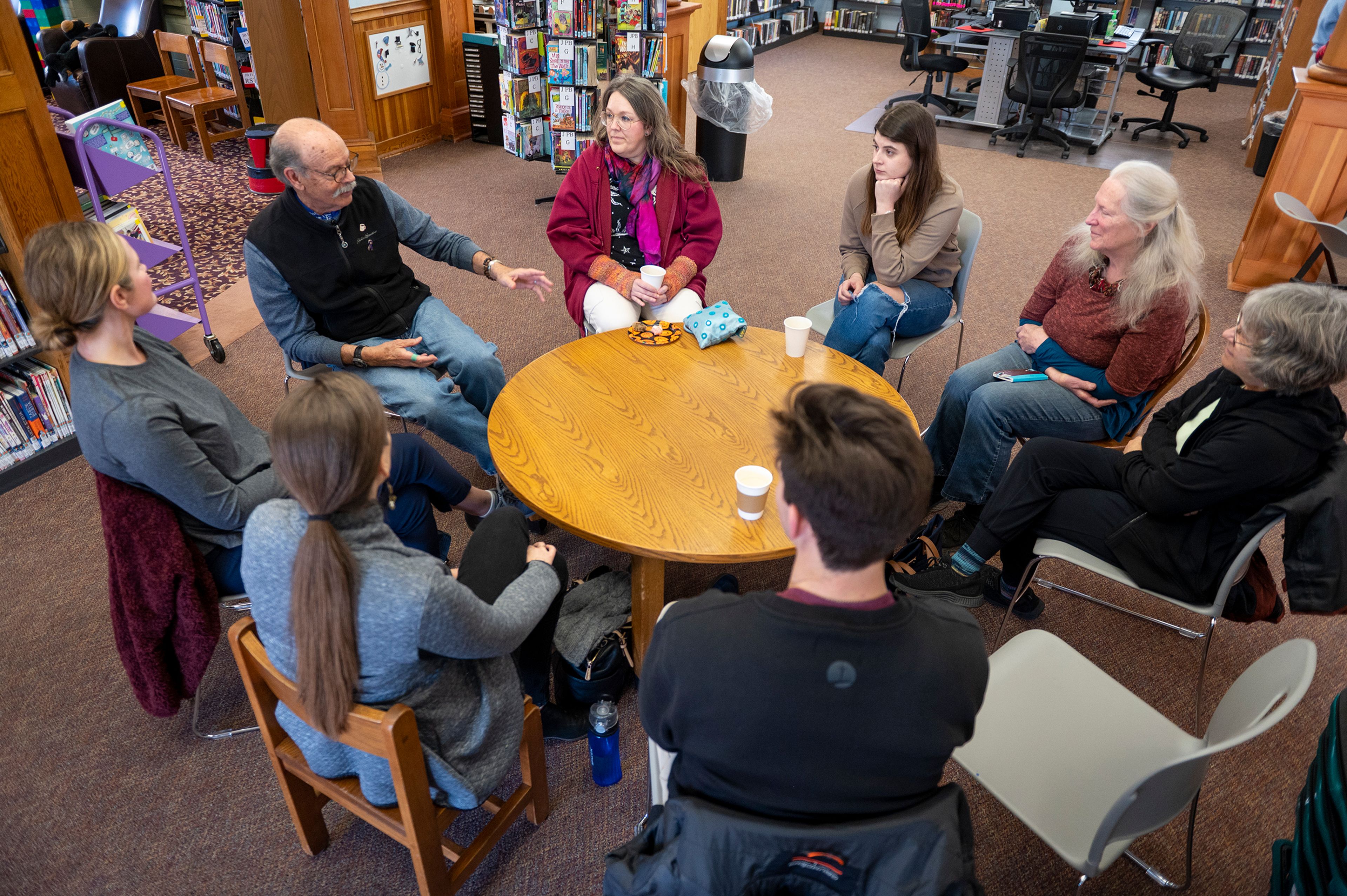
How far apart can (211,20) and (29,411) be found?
4.70 meters

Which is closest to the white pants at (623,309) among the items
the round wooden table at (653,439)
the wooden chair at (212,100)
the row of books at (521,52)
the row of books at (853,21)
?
the round wooden table at (653,439)

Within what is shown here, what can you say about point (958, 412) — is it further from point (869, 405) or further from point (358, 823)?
point (358, 823)

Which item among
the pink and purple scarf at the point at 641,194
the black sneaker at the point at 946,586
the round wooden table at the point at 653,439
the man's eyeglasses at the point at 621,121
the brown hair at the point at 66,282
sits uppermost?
the man's eyeglasses at the point at 621,121

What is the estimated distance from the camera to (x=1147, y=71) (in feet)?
22.6

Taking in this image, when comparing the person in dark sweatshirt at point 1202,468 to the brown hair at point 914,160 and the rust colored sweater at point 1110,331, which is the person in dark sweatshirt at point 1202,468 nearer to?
the rust colored sweater at point 1110,331

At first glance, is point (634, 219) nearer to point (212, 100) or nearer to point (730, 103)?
point (730, 103)

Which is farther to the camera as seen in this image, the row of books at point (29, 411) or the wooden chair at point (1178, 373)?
the row of books at point (29, 411)

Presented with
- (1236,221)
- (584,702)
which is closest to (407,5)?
(584,702)

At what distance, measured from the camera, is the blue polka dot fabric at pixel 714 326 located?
261 centimetres

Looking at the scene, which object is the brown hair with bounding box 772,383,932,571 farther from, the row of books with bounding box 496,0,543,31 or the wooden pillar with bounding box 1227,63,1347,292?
the row of books with bounding box 496,0,543,31

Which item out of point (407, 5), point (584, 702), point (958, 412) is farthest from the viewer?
point (407, 5)

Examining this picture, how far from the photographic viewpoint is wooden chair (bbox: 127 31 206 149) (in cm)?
613

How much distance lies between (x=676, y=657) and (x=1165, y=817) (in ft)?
3.19

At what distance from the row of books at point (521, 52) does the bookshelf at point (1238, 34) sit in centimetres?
700
